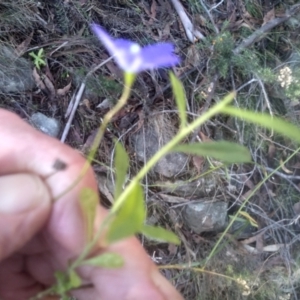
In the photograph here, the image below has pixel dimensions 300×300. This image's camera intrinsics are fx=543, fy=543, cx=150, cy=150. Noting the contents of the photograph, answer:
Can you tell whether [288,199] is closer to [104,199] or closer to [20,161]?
[104,199]

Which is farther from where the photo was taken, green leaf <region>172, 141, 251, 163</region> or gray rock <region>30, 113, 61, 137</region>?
gray rock <region>30, 113, 61, 137</region>

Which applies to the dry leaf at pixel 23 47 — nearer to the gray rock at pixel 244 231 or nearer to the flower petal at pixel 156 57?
the gray rock at pixel 244 231

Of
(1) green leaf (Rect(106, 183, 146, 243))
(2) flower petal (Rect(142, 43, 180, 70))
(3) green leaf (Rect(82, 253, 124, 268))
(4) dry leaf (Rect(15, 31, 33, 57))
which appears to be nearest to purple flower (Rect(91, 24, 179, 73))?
Answer: (2) flower petal (Rect(142, 43, 180, 70))

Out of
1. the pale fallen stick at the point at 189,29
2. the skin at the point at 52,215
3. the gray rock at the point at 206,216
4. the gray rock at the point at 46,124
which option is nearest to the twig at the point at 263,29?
the pale fallen stick at the point at 189,29

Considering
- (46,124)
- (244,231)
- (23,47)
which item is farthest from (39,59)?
(244,231)

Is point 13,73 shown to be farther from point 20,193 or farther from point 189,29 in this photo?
point 20,193

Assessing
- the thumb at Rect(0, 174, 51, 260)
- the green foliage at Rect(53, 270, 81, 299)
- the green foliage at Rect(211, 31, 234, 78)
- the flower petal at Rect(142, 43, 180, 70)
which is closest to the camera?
the flower petal at Rect(142, 43, 180, 70)

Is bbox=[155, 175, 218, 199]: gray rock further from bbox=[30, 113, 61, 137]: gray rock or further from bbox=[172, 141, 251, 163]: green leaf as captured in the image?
bbox=[172, 141, 251, 163]: green leaf
